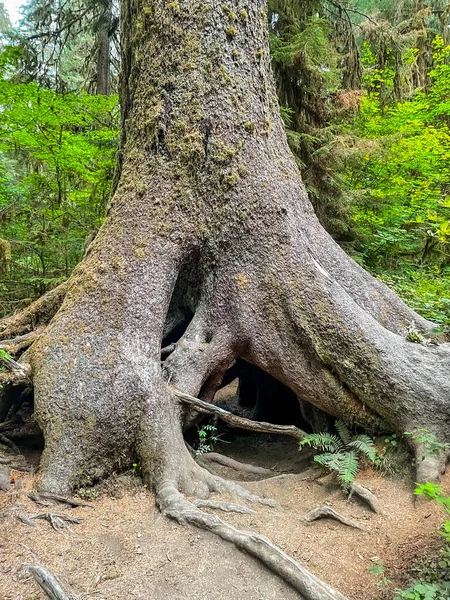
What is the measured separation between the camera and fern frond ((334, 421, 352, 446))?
421 centimetres

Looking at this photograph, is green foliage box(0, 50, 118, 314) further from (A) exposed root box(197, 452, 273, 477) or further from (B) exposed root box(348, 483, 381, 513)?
(B) exposed root box(348, 483, 381, 513)

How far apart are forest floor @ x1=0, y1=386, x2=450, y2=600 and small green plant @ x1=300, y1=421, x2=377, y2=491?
0.49ft

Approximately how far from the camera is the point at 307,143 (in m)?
8.90

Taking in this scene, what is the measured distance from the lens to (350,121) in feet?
32.9

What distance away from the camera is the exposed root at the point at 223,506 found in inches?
130

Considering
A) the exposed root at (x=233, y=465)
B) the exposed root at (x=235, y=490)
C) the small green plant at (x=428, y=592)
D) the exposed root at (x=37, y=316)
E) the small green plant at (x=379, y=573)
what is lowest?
the exposed root at (x=233, y=465)

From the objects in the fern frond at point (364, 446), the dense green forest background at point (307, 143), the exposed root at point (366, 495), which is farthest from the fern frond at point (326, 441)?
the dense green forest background at point (307, 143)

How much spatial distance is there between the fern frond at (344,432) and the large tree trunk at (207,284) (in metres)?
0.13

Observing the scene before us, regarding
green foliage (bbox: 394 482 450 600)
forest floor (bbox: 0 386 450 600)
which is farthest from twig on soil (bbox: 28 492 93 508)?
green foliage (bbox: 394 482 450 600)

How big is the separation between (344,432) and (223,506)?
1.60m

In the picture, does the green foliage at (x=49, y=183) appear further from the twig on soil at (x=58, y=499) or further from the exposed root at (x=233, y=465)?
the twig on soil at (x=58, y=499)

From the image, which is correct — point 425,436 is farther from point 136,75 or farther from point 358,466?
point 136,75

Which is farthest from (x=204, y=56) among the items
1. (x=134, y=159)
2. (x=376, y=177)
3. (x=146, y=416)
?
(x=376, y=177)

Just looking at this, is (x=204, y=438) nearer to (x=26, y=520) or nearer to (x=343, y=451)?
(x=343, y=451)
